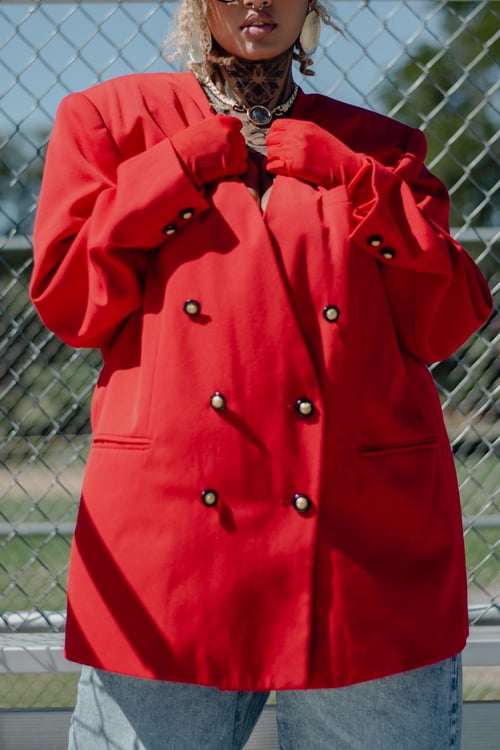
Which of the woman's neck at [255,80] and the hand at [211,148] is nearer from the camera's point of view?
the hand at [211,148]

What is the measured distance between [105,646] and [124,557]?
0.13 m

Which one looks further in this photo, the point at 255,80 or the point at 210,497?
the point at 255,80

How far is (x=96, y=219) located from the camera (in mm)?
1458

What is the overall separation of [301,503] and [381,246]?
0.39 meters

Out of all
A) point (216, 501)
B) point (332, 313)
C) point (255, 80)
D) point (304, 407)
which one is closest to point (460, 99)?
point (255, 80)

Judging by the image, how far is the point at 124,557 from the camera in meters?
1.48

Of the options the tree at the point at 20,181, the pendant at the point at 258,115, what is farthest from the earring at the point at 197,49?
the tree at the point at 20,181

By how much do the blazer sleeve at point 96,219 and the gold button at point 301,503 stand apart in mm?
373

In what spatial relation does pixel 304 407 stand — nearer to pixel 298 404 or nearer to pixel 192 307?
pixel 298 404

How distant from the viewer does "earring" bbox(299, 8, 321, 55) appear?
164 cm

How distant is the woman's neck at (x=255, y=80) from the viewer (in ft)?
5.30

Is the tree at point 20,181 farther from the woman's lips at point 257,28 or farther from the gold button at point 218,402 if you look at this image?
the gold button at point 218,402

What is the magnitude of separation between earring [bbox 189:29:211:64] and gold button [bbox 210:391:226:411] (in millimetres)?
553

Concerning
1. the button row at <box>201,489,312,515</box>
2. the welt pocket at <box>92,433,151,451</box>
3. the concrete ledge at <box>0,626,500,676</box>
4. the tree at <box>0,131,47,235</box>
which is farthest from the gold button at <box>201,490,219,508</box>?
the tree at <box>0,131,47,235</box>
